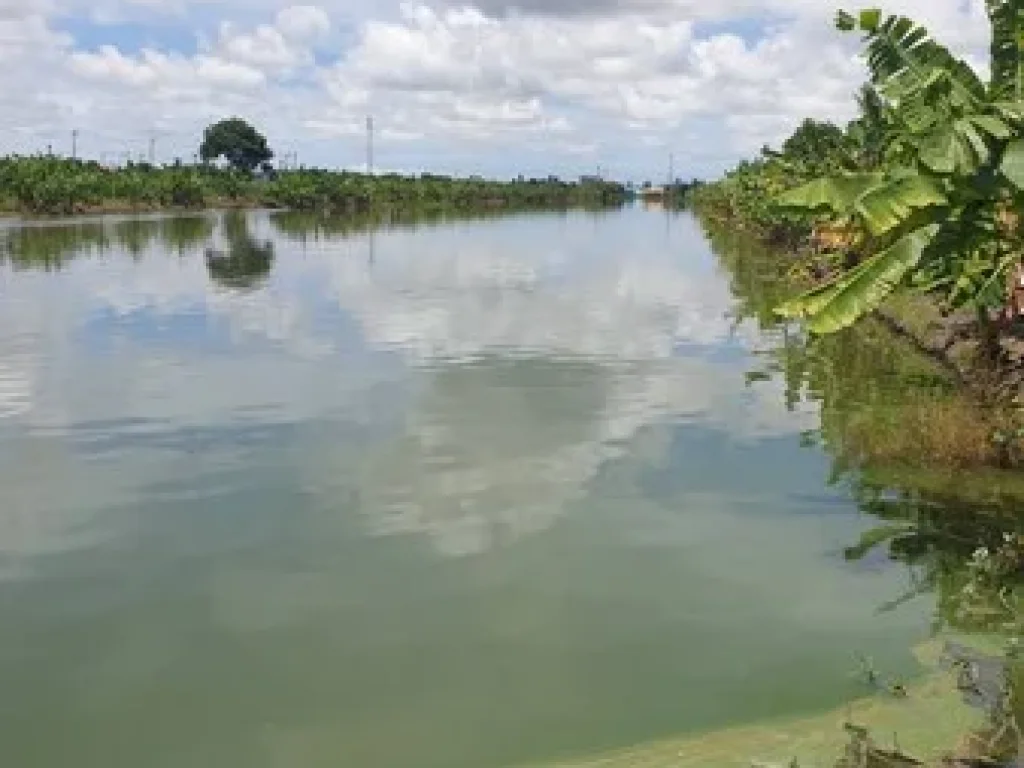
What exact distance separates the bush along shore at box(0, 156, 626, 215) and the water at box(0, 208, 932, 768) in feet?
164

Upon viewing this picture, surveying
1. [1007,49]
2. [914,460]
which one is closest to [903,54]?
[1007,49]

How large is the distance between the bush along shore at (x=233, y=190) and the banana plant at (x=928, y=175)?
6368cm

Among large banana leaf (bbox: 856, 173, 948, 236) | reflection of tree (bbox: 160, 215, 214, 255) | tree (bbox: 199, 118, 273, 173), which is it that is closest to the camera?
large banana leaf (bbox: 856, 173, 948, 236)

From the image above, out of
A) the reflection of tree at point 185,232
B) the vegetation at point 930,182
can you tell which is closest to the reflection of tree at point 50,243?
the reflection of tree at point 185,232

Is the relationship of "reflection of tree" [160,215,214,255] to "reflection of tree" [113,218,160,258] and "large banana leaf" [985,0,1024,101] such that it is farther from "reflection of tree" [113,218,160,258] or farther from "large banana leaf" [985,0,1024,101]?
"large banana leaf" [985,0,1024,101]

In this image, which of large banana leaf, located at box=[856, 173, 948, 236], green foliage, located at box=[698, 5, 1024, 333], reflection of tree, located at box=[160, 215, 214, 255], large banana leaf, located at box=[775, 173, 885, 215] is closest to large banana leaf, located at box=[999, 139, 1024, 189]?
green foliage, located at box=[698, 5, 1024, 333]

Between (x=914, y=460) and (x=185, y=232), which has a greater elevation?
(x=185, y=232)

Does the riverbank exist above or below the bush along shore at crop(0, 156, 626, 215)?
below

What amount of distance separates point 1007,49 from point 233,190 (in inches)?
3526

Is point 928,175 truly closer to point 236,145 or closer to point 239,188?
point 239,188

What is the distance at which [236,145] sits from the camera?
4567 inches

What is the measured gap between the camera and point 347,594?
9406 millimetres

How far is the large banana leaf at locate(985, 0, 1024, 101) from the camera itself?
9.26 m

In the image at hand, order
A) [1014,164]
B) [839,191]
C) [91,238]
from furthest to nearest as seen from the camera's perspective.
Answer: [91,238], [839,191], [1014,164]
